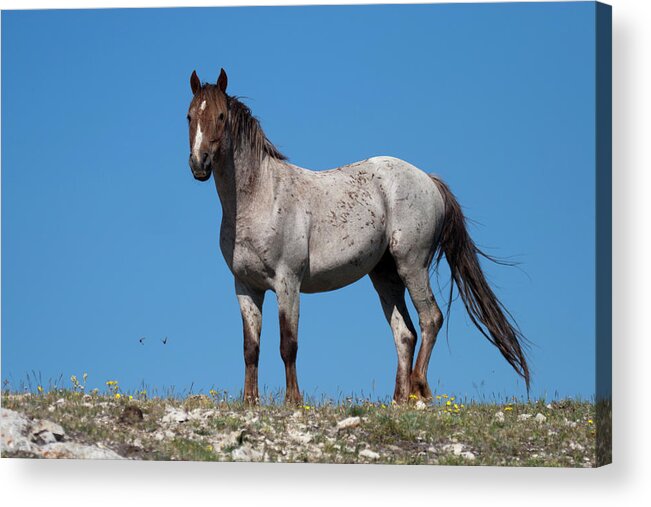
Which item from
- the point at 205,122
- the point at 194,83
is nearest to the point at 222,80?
the point at 194,83

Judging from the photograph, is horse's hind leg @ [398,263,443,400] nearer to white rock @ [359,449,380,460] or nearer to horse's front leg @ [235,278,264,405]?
horse's front leg @ [235,278,264,405]

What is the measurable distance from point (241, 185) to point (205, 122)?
65cm

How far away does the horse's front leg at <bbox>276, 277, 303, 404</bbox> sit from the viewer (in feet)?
36.3

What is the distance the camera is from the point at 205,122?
10812 millimetres

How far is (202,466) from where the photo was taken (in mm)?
10477

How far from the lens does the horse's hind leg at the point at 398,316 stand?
11859mm

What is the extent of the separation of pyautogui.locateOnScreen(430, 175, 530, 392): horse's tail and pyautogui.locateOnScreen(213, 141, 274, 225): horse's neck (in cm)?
184

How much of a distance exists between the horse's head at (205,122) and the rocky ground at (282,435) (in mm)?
1797

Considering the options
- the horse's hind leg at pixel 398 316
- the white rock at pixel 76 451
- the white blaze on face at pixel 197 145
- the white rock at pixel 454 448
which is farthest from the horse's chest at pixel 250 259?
the white rock at pixel 454 448

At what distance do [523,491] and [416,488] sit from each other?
0.74m

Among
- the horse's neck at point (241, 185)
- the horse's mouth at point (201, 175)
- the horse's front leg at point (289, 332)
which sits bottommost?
the horse's front leg at point (289, 332)

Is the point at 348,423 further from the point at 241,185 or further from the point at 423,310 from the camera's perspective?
the point at 241,185

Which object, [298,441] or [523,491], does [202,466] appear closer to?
[298,441]

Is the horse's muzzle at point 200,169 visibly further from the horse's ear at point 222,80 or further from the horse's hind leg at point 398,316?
the horse's hind leg at point 398,316
